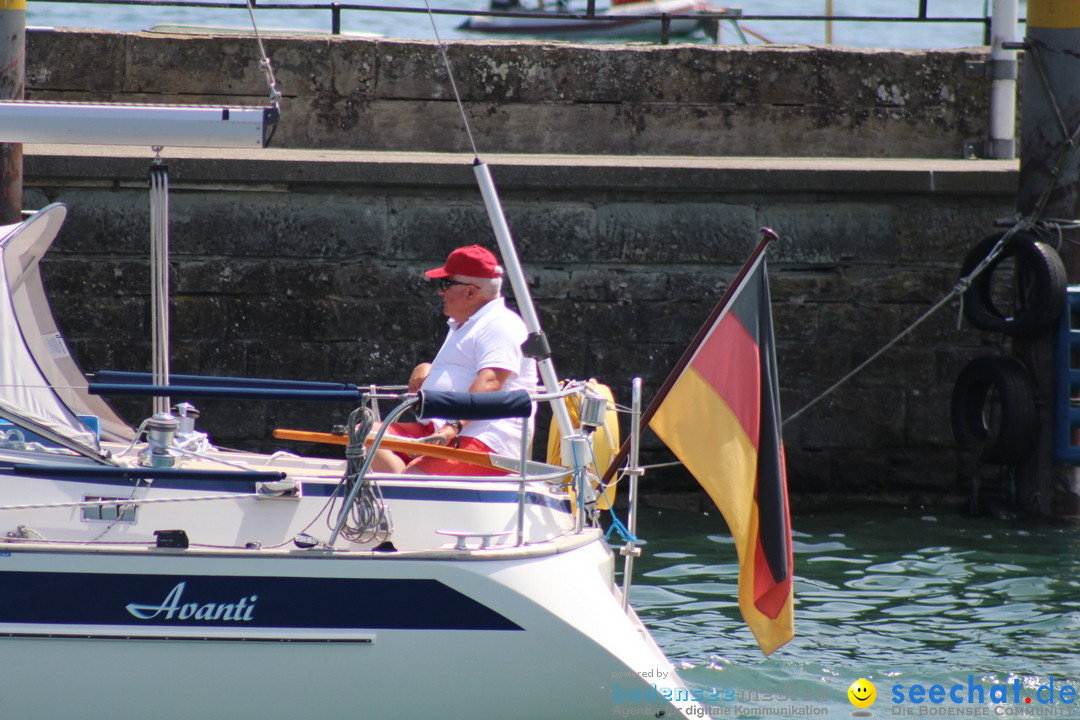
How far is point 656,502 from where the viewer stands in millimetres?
7543

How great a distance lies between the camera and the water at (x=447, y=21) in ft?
70.0

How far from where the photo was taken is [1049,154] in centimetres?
690

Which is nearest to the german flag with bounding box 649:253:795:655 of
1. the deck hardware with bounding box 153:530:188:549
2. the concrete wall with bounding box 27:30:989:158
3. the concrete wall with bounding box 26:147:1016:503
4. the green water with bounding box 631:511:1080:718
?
the green water with bounding box 631:511:1080:718

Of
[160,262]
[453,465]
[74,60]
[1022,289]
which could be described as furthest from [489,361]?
[74,60]

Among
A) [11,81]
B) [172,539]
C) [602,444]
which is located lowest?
[172,539]

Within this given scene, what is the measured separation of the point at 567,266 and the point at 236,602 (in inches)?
157

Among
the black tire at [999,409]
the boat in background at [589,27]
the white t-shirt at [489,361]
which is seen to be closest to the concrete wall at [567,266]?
the black tire at [999,409]

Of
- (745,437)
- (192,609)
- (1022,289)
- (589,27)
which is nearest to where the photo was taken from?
(192,609)

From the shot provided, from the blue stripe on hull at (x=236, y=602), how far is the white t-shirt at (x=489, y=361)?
0.86 meters

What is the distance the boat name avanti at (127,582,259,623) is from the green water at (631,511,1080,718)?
177cm

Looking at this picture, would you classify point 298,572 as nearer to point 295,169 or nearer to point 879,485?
point 295,169

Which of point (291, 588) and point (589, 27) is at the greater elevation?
point (589, 27)

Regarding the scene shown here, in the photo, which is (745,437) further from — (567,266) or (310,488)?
(567,266)

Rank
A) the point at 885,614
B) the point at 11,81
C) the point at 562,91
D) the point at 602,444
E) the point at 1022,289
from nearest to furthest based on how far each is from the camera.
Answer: the point at 602,444 < the point at 885,614 < the point at 11,81 < the point at 1022,289 < the point at 562,91
